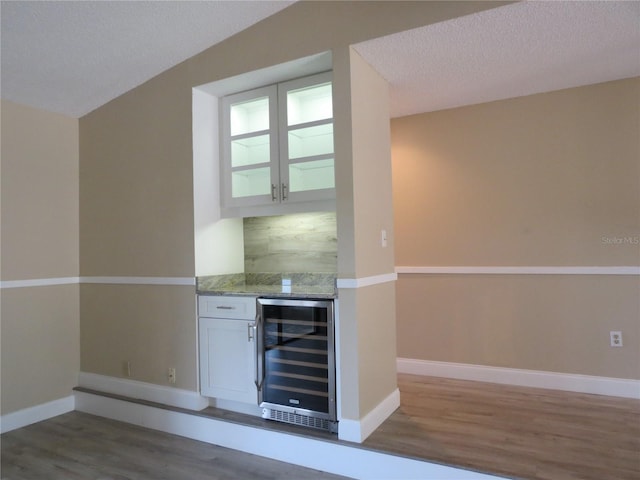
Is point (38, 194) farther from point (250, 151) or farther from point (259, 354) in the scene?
point (259, 354)

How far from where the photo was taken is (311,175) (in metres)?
2.77

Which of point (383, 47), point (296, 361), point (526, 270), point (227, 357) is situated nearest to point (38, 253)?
point (227, 357)

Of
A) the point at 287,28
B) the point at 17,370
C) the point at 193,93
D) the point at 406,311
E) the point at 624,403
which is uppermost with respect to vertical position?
the point at 287,28

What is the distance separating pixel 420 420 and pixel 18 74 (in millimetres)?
3559

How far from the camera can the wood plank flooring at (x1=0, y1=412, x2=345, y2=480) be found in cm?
234

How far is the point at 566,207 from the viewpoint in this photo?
3.16m

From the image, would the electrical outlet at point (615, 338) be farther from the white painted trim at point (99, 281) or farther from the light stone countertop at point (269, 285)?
the white painted trim at point (99, 281)

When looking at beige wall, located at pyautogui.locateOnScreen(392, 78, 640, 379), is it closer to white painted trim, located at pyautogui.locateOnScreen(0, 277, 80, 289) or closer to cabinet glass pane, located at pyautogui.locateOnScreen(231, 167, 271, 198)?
cabinet glass pane, located at pyautogui.locateOnScreen(231, 167, 271, 198)

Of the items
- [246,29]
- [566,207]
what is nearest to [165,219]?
[246,29]

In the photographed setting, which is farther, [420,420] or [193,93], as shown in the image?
[193,93]

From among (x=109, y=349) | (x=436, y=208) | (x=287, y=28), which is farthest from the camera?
(x=436, y=208)

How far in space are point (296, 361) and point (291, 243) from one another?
3.29 feet

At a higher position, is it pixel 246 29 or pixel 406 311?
pixel 246 29

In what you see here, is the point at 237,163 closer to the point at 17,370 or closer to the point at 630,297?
the point at 17,370
